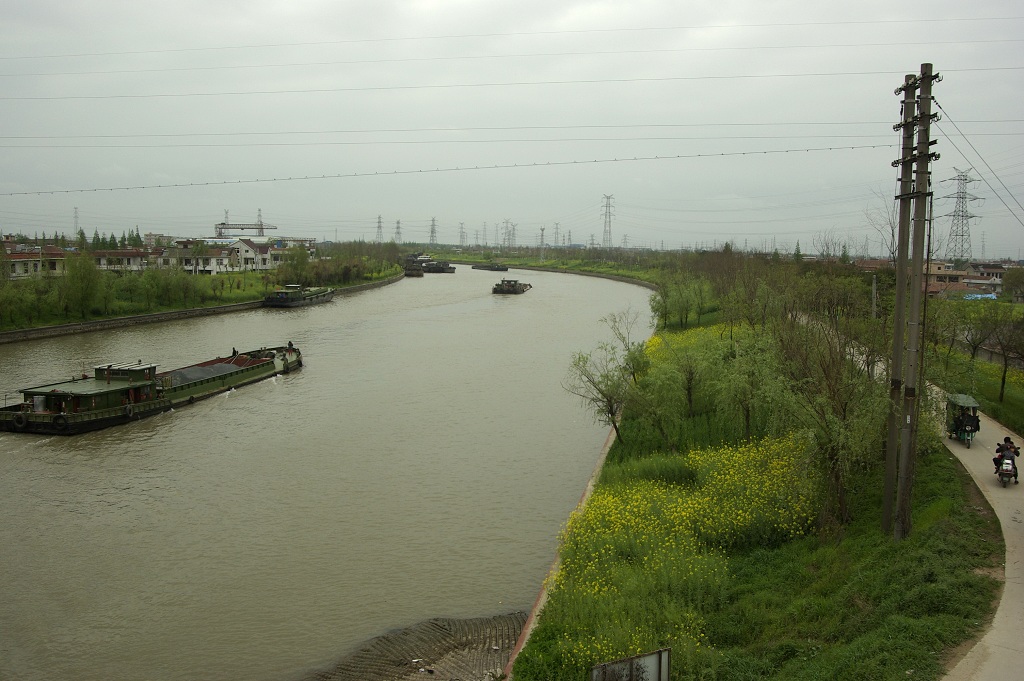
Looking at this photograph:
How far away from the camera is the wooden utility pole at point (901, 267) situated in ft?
24.7

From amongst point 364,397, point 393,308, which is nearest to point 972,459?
point 364,397

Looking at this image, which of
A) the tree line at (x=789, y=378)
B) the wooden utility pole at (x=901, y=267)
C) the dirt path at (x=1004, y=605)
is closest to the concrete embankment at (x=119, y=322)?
the tree line at (x=789, y=378)

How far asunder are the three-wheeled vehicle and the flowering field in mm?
2661

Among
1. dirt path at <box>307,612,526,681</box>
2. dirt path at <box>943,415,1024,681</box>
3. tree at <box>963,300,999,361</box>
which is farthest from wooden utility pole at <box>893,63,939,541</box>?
tree at <box>963,300,999,361</box>

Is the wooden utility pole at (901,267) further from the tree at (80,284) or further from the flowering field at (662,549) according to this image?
the tree at (80,284)

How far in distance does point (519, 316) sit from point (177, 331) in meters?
18.5

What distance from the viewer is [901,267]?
804cm

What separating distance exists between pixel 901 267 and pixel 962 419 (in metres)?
5.10

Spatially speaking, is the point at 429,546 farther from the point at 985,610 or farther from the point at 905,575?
the point at 985,610

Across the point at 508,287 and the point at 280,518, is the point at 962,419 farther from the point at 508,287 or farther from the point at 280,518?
the point at 508,287

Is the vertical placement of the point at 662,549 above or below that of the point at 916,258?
below

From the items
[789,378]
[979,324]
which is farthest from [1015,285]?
[789,378]

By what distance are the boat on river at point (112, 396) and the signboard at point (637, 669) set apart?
55.1ft

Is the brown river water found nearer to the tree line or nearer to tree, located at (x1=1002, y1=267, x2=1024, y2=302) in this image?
the tree line
